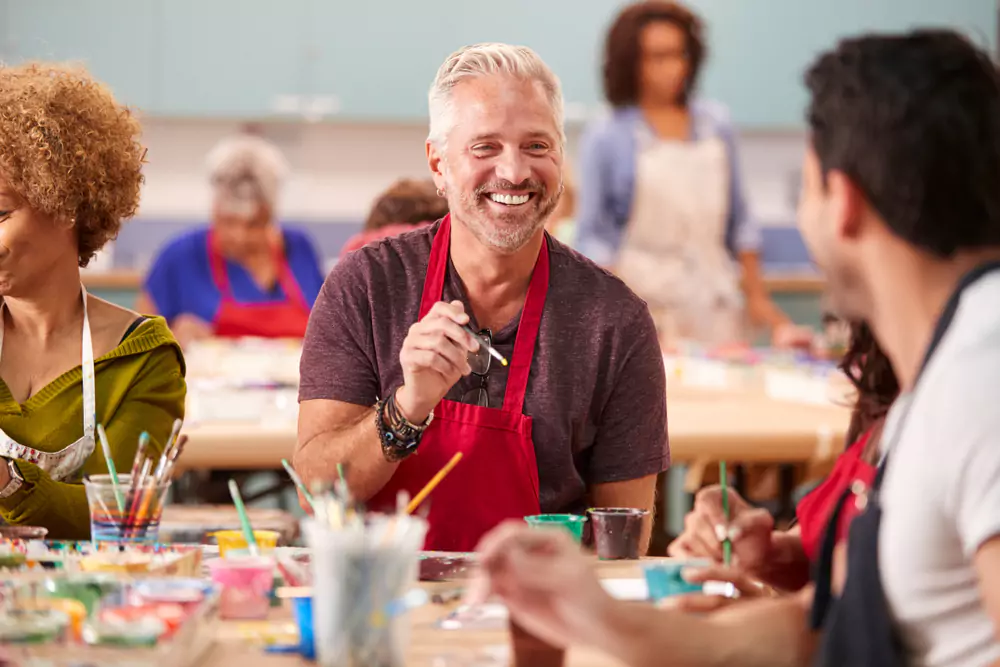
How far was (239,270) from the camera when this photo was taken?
5215 millimetres

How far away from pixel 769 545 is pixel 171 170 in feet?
22.8

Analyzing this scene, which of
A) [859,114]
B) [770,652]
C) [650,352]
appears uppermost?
[859,114]

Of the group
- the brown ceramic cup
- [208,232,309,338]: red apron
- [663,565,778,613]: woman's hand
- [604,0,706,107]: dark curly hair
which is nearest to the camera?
the brown ceramic cup

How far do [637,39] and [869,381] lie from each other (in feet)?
10.9

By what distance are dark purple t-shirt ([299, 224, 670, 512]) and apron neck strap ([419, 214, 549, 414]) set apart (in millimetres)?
15

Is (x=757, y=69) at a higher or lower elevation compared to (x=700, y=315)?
higher

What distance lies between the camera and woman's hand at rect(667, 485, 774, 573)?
5.71 feet

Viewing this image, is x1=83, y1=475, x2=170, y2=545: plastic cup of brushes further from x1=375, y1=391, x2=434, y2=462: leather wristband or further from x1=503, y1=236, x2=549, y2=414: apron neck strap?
x1=503, y1=236, x2=549, y2=414: apron neck strap

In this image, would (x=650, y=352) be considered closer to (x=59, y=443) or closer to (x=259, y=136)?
(x=59, y=443)

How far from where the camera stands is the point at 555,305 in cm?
232

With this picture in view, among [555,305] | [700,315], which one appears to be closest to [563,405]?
[555,305]

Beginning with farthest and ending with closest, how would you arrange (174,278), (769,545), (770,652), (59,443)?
1. (174,278)
2. (59,443)
3. (769,545)
4. (770,652)

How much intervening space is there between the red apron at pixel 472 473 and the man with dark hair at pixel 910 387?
91 centimetres

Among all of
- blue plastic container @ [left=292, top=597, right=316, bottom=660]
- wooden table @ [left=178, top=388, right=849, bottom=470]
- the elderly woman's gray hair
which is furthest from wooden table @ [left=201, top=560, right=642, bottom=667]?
the elderly woman's gray hair
